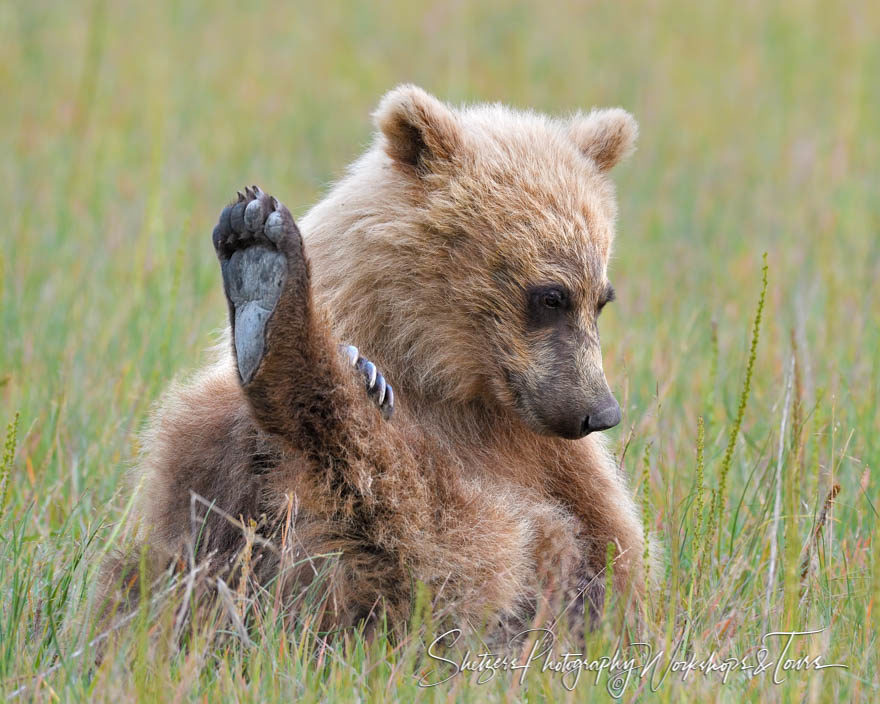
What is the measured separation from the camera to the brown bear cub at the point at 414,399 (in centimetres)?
336

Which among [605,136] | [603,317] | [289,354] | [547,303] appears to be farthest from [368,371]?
[603,317]

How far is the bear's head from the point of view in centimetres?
383

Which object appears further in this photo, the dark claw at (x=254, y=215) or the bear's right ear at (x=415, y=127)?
the bear's right ear at (x=415, y=127)

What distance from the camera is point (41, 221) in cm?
804

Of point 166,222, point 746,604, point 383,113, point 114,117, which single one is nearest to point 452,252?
point 383,113

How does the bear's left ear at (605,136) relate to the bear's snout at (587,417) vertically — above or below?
above

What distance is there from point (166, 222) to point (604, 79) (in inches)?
207

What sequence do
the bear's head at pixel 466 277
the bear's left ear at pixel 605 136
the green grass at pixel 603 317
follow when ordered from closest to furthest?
the green grass at pixel 603 317, the bear's head at pixel 466 277, the bear's left ear at pixel 605 136

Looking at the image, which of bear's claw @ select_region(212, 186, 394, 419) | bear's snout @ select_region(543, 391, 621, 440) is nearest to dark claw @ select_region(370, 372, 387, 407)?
bear's claw @ select_region(212, 186, 394, 419)

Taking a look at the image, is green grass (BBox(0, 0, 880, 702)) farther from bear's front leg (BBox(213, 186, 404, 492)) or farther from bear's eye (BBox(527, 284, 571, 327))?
bear's eye (BBox(527, 284, 571, 327))

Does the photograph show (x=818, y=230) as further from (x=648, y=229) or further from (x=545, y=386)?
(x=545, y=386)

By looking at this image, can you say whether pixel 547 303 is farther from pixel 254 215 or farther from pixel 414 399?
pixel 254 215

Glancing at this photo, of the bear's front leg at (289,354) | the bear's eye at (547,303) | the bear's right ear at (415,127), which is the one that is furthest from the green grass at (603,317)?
the bear's right ear at (415,127)

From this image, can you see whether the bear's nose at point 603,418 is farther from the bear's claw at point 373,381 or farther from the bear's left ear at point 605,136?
the bear's left ear at point 605,136
